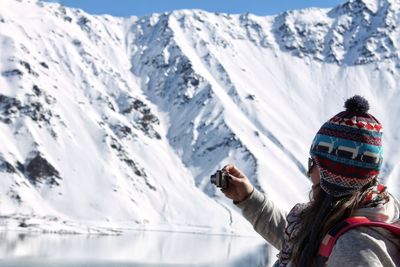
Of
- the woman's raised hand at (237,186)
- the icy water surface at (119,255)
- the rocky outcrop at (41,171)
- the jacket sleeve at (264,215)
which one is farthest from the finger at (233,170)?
the rocky outcrop at (41,171)

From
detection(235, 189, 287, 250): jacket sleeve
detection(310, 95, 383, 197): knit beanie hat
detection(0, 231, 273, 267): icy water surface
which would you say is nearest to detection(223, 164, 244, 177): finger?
detection(235, 189, 287, 250): jacket sleeve

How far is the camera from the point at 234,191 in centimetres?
466

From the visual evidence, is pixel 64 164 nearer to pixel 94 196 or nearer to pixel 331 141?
pixel 94 196

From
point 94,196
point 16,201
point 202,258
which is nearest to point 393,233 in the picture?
point 202,258

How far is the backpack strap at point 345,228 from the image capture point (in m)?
3.04

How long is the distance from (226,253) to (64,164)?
85.4 m

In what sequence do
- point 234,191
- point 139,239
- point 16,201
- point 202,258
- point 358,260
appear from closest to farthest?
point 358,260 → point 234,191 → point 202,258 → point 139,239 → point 16,201

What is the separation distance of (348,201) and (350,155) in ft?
0.76

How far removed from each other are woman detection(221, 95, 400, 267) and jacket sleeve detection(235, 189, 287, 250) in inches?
Answer: 37.5

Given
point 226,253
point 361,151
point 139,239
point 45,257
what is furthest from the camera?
point 139,239

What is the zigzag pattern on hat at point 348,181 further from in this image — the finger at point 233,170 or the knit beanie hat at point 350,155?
the finger at point 233,170

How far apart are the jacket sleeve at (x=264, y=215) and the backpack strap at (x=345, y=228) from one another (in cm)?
155

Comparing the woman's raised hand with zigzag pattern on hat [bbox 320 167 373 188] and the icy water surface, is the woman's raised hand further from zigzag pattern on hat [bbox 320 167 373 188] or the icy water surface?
the icy water surface

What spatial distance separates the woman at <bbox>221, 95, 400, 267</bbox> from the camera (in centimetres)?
299
